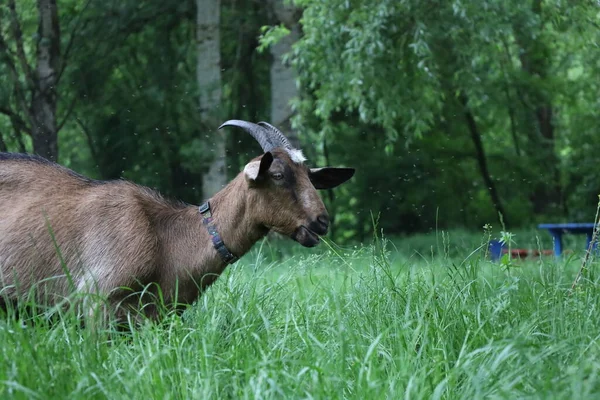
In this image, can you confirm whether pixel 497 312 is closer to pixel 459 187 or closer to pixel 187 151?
pixel 187 151

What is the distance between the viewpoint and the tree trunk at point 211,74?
16.8 metres

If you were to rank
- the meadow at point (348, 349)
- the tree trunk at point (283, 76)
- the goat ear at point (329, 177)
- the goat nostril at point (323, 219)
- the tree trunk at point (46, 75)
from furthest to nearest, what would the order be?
the tree trunk at point (283, 76)
the tree trunk at point (46, 75)
the goat ear at point (329, 177)
the goat nostril at point (323, 219)
the meadow at point (348, 349)

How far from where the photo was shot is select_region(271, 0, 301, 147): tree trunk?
16500 mm

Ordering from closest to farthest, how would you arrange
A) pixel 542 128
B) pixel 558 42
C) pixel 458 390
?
pixel 458 390 < pixel 558 42 < pixel 542 128

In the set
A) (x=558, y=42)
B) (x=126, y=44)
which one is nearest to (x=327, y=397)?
(x=126, y=44)

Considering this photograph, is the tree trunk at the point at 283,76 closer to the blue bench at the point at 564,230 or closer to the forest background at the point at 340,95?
the forest background at the point at 340,95

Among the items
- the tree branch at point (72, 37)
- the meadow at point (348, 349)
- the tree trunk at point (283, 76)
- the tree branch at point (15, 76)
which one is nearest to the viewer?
the meadow at point (348, 349)

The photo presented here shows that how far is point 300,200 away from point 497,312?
1.37 metres

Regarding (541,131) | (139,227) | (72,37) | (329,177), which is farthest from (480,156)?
(139,227)

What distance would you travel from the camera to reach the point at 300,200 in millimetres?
5906

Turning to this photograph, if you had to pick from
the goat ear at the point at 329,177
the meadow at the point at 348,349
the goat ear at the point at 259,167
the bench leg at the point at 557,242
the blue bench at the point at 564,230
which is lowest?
the bench leg at the point at 557,242

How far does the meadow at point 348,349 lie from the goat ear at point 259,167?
0.72 metres

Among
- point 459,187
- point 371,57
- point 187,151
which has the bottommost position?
point 459,187

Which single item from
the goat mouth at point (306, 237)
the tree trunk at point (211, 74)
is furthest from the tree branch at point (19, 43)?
the goat mouth at point (306, 237)
